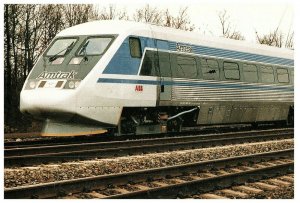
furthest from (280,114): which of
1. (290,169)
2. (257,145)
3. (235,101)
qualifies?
(290,169)

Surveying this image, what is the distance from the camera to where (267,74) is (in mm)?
19359

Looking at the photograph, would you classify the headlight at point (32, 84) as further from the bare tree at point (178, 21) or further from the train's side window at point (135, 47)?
the bare tree at point (178, 21)

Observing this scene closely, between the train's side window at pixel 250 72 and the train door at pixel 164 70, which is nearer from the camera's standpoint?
the train door at pixel 164 70

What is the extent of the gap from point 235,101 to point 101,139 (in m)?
5.44

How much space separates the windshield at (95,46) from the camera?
13031mm

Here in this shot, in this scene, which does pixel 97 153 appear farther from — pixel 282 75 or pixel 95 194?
pixel 282 75

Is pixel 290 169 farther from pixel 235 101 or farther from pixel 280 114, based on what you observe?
pixel 280 114

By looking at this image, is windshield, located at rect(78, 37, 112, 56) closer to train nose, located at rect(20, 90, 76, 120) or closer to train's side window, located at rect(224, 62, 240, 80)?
train nose, located at rect(20, 90, 76, 120)

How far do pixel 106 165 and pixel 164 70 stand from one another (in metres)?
5.23

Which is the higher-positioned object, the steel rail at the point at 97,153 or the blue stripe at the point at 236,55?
the blue stripe at the point at 236,55

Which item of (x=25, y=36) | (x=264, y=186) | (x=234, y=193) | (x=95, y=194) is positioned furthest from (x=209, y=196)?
(x=25, y=36)

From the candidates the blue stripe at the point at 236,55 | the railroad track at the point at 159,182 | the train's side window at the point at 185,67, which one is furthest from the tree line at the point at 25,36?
the railroad track at the point at 159,182

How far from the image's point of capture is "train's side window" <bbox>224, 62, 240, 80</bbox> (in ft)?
56.1

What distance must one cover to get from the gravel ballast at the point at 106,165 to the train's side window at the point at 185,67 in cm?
293
